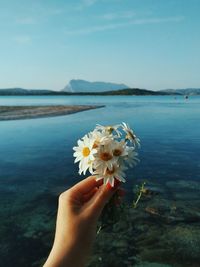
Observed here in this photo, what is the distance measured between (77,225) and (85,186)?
0.37m

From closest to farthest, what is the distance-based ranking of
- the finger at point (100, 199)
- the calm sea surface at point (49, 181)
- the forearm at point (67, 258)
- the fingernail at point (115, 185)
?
1. the forearm at point (67, 258)
2. the finger at point (100, 199)
3. the fingernail at point (115, 185)
4. the calm sea surface at point (49, 181)

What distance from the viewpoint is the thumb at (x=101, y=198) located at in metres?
2.36

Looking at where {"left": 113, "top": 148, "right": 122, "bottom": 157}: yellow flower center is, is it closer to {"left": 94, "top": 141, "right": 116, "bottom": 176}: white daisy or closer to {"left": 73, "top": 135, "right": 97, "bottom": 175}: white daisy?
{"left": 94, "top": 141, "right": 116, "bottom": 176}: white daisy

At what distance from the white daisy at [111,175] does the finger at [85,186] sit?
0.04 meters

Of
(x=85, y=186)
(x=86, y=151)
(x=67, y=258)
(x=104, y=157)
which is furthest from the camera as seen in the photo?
(x=86, y=151)

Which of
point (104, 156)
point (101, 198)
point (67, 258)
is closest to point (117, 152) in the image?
point (104, 156)

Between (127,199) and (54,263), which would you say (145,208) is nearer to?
(127,199)

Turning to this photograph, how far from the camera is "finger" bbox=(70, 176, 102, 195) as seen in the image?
2513 mm

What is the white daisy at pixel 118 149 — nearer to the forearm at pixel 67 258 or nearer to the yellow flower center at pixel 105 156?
the yellow flower center at pixel 105 156

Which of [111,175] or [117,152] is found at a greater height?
[117,152]

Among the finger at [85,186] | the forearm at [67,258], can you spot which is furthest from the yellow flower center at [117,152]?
the forearm at [67,258]

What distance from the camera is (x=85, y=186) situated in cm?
257

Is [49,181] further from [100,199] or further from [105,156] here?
[100,199]

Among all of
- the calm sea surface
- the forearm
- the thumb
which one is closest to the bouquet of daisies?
the thumb
